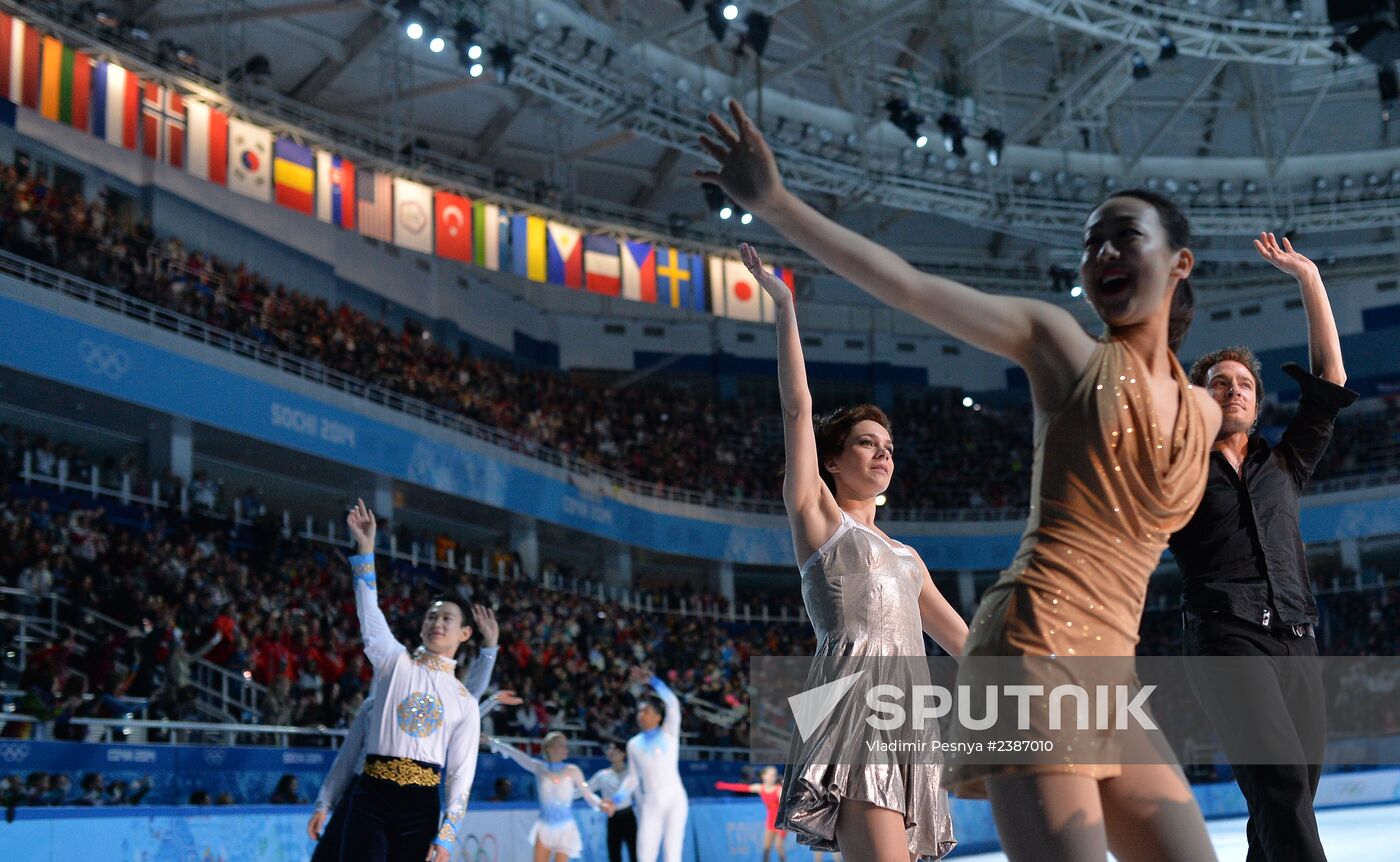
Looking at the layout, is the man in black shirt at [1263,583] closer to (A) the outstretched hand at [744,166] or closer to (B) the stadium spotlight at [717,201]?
(A) the outstretched hand at [744,166]

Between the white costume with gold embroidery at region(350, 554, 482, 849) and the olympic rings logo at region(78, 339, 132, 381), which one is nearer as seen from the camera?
the white costume with gold embroidery at region(350, 554, 482, 849)

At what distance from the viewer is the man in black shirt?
3520 millimetres

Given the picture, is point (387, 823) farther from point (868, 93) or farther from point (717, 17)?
point (868, 93)

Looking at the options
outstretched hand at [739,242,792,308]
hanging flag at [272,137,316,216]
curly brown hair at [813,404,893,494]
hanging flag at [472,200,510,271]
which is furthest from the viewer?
hanging flag at [472,200,510,271]

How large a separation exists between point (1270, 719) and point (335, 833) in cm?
346

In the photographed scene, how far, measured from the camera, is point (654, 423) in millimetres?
35656

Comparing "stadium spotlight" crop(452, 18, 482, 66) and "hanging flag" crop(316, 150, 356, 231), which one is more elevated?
"stadium spotlight" crop(452, 18, 482, 66)

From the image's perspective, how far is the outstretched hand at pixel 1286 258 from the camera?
3.79 m

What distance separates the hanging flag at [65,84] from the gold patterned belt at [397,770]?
1560 cm

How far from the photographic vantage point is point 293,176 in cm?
2167

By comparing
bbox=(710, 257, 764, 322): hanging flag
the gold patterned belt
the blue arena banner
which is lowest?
the gold patterned belt

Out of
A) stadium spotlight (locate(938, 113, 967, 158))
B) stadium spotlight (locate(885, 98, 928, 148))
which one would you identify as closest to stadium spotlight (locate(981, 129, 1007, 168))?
stadium spotlight (locate(938, 113, 967, 158))

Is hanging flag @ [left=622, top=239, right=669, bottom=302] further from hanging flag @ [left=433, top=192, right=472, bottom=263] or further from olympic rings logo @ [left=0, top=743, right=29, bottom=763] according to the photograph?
olympic rings logo @ [left=0, top=743, right=29, bottom=763]

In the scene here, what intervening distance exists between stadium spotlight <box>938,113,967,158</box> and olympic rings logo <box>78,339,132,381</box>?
549 inches
